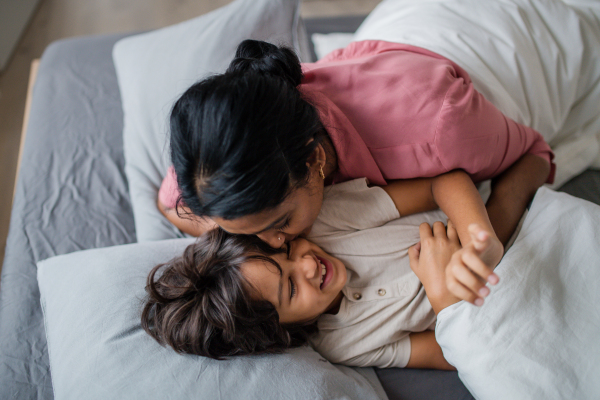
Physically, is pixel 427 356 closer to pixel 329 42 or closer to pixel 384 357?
pixel 384 357

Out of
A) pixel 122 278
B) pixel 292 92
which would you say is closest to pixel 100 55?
Answer: pixel 122 278

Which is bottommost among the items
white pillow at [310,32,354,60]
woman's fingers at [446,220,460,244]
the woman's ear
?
woman's fingers at [446,220,460,244]

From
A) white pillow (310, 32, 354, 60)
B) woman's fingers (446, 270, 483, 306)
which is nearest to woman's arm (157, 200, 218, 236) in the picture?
woman's fingers (446, 270, 483, 306)

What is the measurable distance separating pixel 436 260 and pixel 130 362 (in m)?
0.57

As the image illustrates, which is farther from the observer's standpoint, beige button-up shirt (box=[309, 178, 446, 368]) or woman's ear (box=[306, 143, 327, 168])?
beige button-up shirt (box=[309, 178, 446, 368])

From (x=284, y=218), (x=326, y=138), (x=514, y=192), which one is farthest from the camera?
(x=514, y=192)

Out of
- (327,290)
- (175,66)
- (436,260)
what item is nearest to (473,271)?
(436,260)

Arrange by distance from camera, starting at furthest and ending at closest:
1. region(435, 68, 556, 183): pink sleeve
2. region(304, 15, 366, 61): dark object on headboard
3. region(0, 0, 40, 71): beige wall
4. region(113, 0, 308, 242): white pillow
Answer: region(0, 0, 40, 71): beige wall, region(304, 15, 366, 61): dark object on headboard, region(113, 0, 308, 242): white pillow, region(435, 68, 556, 183): pink sleeve

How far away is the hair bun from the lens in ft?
2.30

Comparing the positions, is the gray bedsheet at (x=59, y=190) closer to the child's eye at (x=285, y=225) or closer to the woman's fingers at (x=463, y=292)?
the child's eye at (x=285, y=225)

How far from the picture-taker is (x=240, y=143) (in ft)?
1.93

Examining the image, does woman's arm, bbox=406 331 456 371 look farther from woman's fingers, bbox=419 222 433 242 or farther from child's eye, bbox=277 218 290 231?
child's eye, bbox=277 218 290 231

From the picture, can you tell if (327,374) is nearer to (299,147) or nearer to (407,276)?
(407,276)

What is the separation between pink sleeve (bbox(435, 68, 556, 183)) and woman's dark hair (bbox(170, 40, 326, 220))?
0.27 m
